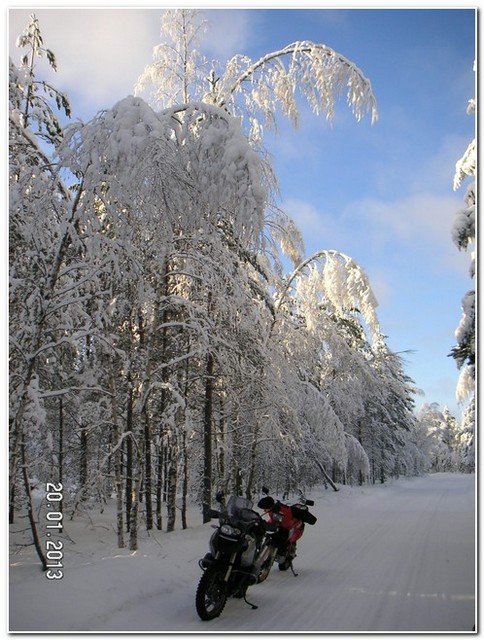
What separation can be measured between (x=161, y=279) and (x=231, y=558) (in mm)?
4730

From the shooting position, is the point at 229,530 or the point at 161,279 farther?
the point at 161,279

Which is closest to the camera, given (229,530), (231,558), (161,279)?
(231,558)

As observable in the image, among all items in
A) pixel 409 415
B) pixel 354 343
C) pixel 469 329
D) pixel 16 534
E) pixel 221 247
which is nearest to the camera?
pixel 469 329

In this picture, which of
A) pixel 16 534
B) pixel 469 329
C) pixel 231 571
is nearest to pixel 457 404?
pixel 469 329

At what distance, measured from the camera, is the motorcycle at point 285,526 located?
6836 millimetres

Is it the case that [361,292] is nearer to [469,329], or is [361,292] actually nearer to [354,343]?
[469,329]

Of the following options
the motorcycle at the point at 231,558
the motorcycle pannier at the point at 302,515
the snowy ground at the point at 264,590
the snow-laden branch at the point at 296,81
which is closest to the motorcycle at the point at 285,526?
the motorcycle pannier at the point at 302,515

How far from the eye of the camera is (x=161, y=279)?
844 centimetres

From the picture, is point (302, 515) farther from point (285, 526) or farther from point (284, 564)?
point (284, 564)

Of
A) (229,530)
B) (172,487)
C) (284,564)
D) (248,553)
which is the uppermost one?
(229,530)

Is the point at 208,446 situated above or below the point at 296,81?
below

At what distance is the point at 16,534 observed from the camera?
21.8ft

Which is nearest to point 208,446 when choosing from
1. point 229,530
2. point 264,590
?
point 264,590
